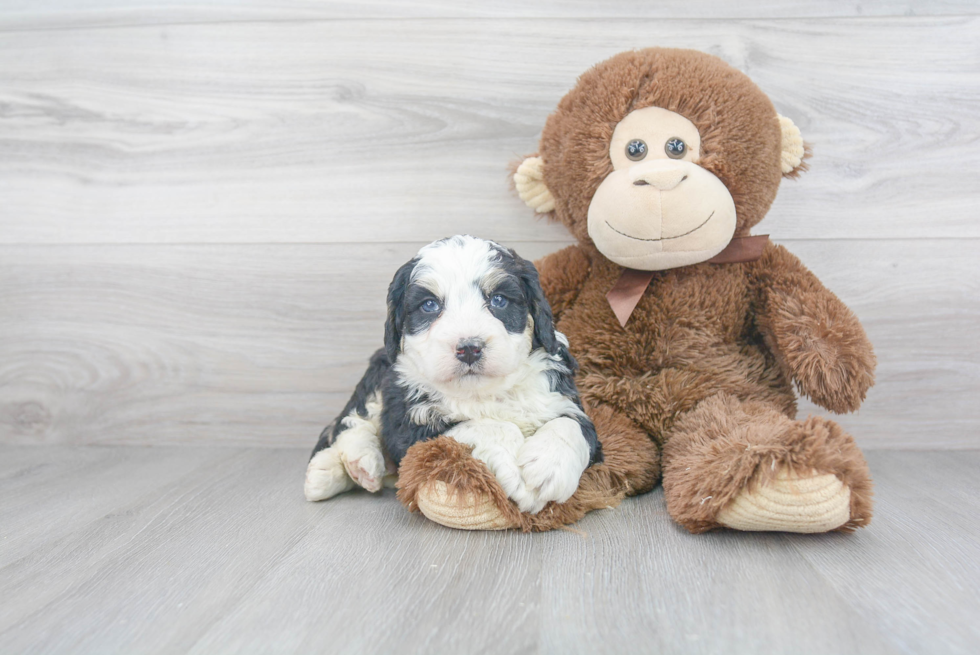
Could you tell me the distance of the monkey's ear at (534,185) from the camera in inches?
65.7

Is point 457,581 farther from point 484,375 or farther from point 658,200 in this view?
point 658,200

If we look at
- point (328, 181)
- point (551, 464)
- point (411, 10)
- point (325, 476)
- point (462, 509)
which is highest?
point (411, 10)

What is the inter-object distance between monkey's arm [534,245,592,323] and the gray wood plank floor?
0.49m

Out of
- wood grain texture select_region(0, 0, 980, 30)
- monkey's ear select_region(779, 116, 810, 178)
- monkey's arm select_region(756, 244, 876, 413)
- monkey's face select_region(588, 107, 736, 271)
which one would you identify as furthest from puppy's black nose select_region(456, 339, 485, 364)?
wood grain texture select_region(0, 0, 980, 30)

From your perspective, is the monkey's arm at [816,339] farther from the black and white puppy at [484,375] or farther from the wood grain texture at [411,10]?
the wood grain texture at [411,10]

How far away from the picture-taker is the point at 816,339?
4.86 feet

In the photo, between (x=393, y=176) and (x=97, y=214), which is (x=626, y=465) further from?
(x=97, y=214)

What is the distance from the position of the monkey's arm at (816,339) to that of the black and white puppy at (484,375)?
0.47 metres

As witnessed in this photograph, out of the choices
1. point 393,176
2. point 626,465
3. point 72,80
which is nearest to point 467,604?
point 626,465

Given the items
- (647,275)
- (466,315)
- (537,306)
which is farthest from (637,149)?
(466,315)

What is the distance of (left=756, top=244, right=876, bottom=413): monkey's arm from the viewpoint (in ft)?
4.77

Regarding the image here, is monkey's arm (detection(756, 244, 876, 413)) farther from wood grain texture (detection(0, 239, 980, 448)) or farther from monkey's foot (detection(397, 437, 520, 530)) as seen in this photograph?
monkey's foot (detection(397, 437, 520, 530))

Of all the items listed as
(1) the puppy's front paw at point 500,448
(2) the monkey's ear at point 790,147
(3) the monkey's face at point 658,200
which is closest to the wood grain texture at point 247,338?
(2) the monkey's ear at point 790,147

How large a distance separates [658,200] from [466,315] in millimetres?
469
